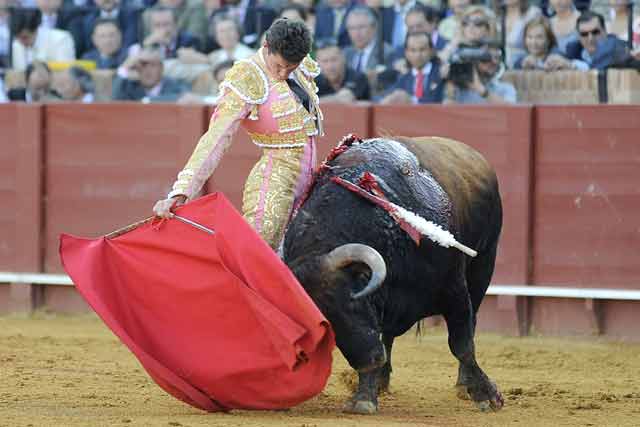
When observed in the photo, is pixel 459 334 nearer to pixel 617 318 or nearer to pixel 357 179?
pixel 357 179

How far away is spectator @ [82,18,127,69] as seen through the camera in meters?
9.77

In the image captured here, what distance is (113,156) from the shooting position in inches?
342

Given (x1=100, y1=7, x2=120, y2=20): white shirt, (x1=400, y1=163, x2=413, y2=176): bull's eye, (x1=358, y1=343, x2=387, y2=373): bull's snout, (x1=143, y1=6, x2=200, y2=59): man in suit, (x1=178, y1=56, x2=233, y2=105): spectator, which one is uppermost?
(x1=100, y1=7, x2=120, y2=20): white shirt

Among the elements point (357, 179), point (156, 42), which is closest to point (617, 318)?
point (357, 179)

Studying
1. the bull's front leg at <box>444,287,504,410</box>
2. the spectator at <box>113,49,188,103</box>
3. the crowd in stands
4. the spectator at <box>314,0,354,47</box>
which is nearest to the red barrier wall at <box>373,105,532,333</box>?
the crowd in stands

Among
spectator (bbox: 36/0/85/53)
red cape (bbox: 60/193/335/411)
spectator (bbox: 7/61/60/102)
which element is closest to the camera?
red cape (bbox: 60/193/335/411)

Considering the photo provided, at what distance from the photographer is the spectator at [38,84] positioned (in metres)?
9.47

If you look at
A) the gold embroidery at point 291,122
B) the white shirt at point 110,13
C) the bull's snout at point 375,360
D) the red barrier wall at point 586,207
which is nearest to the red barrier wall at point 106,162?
the white shirt at point 110,13

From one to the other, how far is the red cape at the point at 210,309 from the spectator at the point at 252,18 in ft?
15.2

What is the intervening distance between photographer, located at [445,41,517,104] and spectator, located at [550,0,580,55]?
1.35 ft

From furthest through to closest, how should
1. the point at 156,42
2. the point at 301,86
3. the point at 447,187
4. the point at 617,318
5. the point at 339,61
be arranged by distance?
the point at 156,42 → the point at 339,61 → the point at 617,318 → the point at 447,187 → the point at 301,86

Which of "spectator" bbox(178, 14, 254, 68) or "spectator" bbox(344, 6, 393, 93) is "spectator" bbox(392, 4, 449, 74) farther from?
"spectator" bbox(178, 14, 254, 68)

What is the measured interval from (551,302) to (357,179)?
3386 mm

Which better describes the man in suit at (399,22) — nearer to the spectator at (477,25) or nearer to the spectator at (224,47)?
the spectator at (477,25)
